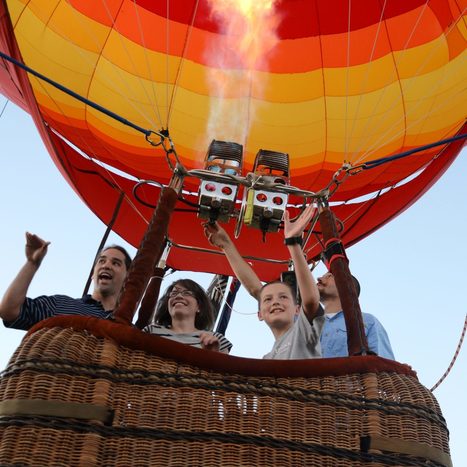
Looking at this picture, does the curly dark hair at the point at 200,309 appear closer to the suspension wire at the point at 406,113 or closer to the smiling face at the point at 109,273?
the smiling face at the point at 109,273

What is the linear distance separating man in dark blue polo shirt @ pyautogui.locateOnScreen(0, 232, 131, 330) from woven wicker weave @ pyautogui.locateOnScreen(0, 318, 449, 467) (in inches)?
19.8

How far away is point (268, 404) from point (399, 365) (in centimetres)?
31

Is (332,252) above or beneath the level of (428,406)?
above

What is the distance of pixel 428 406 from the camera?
1.43 meters

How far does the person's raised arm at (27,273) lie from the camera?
2084 millimetres

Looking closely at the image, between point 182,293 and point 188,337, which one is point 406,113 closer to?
point 182,293

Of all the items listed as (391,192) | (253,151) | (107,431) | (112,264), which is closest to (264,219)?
(112,264)

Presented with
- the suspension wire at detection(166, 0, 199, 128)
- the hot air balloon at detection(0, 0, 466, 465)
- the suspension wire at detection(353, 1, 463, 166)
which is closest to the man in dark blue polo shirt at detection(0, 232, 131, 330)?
the hot air balloon at detection(0, 0, 466, 465)

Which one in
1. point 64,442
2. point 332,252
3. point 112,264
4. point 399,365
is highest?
point 112,264

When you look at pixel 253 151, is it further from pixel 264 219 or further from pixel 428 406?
pixel 428 406

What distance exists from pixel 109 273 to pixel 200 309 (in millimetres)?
387

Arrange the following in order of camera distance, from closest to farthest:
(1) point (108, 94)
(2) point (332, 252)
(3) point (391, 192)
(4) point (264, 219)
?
(2) point (332, 252), (4) point (264, 219), (1) point (108, 94), (3) point (391, 192)

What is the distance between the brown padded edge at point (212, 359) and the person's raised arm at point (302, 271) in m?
0.57

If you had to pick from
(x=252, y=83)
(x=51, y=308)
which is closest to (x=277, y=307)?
(x=51, y=308)
